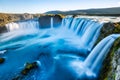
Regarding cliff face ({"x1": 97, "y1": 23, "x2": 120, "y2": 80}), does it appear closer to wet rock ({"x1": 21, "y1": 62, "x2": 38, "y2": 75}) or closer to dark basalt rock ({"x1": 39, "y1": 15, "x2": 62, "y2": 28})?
wet rock ({"x1": 21, "y1": 62, "x2": 38, "y2": 75})

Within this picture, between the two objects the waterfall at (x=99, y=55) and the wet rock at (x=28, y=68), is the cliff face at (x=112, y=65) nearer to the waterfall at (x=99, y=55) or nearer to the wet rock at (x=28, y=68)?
the waterfall at (x=99, y=55)

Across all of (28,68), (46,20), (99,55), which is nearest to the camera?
(99,55)

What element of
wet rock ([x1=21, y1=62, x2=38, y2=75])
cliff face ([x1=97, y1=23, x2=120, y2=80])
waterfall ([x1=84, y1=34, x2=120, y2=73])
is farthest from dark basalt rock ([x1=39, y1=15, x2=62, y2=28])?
cliff face ([x1=97, y1=23, x2=120, y2=80])

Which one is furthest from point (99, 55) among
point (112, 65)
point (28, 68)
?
point (28, 68)

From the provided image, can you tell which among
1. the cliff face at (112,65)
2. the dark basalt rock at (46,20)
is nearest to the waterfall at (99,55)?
the cliff face at (112,65)

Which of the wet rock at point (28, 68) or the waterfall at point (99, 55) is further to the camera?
the wet rock at point (28, 68)

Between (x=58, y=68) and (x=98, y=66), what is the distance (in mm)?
4704

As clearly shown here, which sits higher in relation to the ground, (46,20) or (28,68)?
(28,68)

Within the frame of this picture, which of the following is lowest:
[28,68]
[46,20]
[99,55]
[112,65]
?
[46,20]

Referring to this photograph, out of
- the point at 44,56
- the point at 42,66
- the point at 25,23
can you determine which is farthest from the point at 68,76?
the point at 25,23

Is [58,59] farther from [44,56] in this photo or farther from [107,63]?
[107,63]

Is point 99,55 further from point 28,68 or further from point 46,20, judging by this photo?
point 46,20

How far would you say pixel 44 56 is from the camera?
76.6ft

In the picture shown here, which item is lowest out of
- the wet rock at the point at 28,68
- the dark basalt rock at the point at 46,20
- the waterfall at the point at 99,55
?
the dark basalt rock at the point at 46,20
